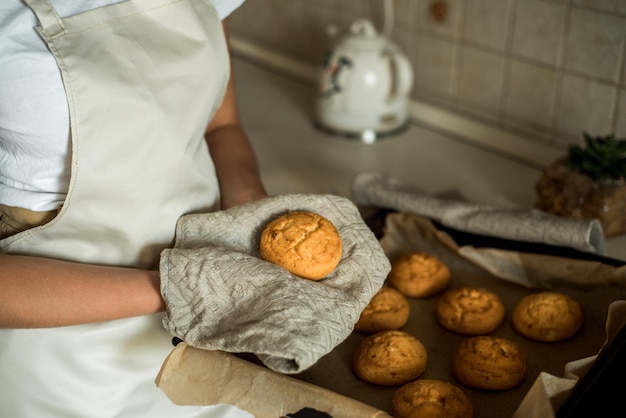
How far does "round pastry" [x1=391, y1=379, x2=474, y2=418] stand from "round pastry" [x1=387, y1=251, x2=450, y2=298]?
23 centimetres

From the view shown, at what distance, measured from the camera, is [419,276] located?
1067 mm

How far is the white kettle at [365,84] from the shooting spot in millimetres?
1504

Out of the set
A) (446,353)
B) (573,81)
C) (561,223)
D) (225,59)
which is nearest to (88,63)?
(225,59)

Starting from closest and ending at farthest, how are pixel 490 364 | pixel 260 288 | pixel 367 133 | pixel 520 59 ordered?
pixel 260 288
pixel 490 364
pixel 520 59
pixel 367 133

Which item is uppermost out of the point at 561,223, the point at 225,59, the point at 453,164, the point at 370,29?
the point at 225,59

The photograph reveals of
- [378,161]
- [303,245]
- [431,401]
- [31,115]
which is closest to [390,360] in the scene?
[431,401]

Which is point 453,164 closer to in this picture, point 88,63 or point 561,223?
point 561,223

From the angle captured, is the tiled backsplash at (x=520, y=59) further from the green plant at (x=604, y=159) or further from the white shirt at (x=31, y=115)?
the white shirt at (x=31, y=115)

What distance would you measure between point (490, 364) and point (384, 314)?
164 mm

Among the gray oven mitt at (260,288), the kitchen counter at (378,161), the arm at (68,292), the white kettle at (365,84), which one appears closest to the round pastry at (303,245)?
the gray oven mitt at (260,288)

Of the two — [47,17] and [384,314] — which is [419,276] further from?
[47,17]

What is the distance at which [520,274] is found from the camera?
1.08 metres

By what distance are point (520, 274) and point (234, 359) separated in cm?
49

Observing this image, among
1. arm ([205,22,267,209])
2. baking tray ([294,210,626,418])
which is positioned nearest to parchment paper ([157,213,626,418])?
baking tray ([294,210,626,418])
